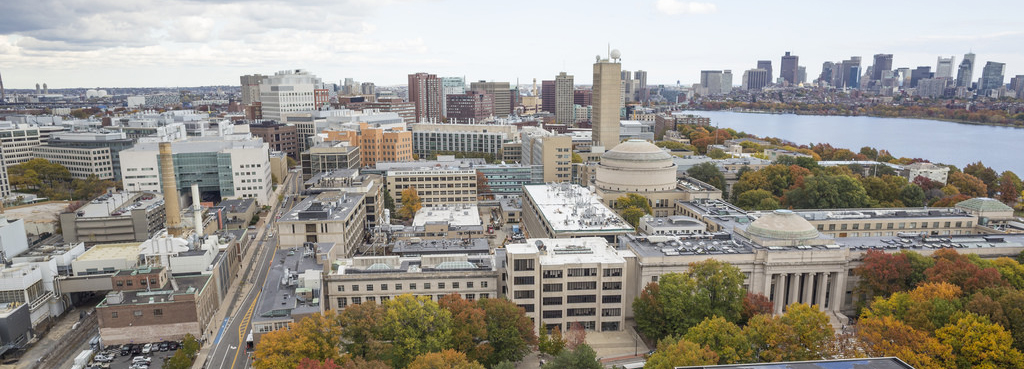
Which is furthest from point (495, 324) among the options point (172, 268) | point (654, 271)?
point (172, 268)

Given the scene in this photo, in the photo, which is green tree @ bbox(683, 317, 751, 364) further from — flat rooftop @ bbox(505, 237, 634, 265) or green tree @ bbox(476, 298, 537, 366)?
green tree @ bbox(476, 298, 537, 366)

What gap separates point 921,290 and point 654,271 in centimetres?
2260

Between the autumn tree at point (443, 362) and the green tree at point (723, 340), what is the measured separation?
58.1 ft

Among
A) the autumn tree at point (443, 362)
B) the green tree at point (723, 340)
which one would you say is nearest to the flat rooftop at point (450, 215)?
the green tree at point (723, 340)

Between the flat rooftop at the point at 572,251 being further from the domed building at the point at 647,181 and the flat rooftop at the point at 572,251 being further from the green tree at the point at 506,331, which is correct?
the domed building at the point at 647,181

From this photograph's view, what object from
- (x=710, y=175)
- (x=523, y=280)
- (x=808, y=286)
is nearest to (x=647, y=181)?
(x=710, y=175)

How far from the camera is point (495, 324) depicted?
1923 inches

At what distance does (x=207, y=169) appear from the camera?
110m

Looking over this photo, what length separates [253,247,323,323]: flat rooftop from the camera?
163 ft

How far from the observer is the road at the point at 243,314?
5303 centimetres

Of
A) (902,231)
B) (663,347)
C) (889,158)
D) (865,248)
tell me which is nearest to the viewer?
(663,347)

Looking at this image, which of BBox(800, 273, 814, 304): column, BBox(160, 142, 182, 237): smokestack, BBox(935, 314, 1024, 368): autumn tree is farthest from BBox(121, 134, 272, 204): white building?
BBox(935, 314, 1024, 368): autumn tree

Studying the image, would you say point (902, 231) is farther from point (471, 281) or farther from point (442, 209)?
point (442, 209)

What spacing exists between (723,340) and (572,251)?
18345mm
